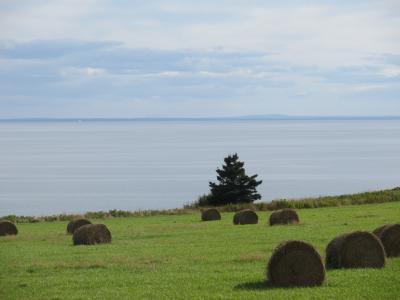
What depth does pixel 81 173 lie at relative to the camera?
129250 millimetres

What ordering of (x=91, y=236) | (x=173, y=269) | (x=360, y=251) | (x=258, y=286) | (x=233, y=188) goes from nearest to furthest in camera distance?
(x=258, y=286) → (x=360, y=251) → (x=173, y=269) → (x=91, y=236) → (x=233, y=188)

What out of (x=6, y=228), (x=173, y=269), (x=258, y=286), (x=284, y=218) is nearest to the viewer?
(x=258, y=286)

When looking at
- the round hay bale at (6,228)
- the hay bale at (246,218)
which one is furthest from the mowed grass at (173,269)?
the hay bale at (246,218)

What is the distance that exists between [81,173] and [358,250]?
11311cm

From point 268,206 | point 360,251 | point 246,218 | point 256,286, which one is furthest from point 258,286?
point 268,206

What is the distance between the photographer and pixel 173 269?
65.7 ft

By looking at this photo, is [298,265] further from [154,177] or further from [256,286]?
[154,177]

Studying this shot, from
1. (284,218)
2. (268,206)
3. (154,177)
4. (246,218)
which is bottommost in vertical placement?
(284,218)

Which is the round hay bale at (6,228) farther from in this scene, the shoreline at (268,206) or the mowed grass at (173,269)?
the shoreline at (268,206)

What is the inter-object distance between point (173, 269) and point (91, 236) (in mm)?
9328

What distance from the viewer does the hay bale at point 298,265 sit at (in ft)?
55.1

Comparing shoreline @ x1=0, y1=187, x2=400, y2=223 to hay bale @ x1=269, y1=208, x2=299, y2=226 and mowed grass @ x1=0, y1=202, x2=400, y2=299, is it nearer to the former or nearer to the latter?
hay bale @ x1=269, y1=208, x2=299, y2=226

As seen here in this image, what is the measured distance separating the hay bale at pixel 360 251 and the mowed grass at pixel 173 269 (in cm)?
44

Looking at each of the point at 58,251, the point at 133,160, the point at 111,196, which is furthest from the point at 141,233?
the point at 133,160
